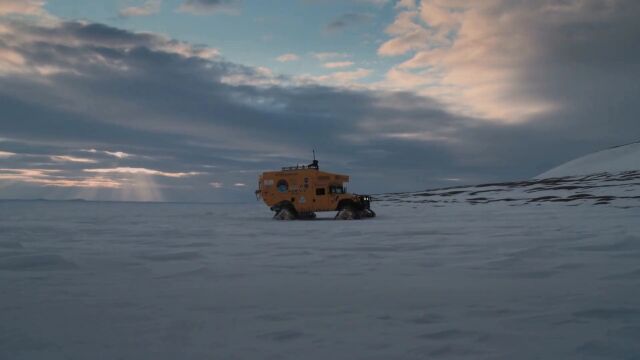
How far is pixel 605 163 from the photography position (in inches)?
2948

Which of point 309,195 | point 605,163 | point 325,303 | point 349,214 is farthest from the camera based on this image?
point 605,163

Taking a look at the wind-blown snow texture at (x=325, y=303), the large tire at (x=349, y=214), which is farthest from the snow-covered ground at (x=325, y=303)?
the large tire at (x=349, y=214)

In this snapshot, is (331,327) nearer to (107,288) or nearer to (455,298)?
(455,298)

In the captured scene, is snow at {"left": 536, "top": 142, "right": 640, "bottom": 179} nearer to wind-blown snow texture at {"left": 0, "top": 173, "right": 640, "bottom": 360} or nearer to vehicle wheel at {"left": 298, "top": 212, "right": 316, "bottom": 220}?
vehicle wheel at {"left": 298, "top": 212, "right": 316, "bottom": 220}

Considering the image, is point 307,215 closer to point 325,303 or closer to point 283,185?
point 283,185

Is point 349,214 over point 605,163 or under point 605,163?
under

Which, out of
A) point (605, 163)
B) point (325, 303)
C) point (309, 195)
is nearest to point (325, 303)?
point (325, 303)

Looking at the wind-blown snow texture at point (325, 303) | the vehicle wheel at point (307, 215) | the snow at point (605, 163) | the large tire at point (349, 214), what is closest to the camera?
the wind-blown snow texture at point (325, 303)

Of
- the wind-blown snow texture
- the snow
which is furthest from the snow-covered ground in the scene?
the snow

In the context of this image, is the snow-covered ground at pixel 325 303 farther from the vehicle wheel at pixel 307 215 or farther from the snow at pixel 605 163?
the snow at pixel 605 163

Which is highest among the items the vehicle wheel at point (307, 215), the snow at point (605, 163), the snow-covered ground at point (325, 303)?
the snow at point (605, 163)

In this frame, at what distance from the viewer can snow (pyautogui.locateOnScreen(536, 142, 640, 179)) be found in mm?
67438

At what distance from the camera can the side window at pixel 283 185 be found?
23.7m

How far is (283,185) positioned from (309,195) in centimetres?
148
